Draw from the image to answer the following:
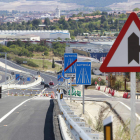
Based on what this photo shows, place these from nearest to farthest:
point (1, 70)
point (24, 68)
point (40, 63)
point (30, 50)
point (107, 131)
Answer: point (107, 131) → point (1, 70) → point (24, 68) → point (40, 63) → point (30, 50)

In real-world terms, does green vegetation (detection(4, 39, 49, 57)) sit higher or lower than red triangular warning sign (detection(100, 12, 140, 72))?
higher

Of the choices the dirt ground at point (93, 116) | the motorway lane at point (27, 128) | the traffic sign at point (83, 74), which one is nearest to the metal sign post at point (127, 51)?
the dirt ground at point (93, 116)

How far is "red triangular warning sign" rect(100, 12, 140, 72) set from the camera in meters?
5.33

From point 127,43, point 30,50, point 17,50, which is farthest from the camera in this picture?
point 30,50

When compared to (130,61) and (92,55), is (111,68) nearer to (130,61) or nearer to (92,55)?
(130,61)

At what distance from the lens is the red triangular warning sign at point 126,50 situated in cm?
533

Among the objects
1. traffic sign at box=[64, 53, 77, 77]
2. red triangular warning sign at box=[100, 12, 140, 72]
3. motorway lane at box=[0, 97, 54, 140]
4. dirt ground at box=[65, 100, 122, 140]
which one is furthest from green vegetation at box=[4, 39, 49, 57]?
red triangular warning sign at box=[100, 12, 140, 72]

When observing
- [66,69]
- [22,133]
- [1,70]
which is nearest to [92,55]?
[1,70]

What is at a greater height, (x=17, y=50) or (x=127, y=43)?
(x=17, y=50)

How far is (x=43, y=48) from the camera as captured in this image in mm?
170625

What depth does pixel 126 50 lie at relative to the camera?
213 inches

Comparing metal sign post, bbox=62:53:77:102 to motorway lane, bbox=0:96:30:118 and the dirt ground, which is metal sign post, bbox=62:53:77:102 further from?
motorway lane, bbox=0:96:30:118

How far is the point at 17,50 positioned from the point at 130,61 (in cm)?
15189

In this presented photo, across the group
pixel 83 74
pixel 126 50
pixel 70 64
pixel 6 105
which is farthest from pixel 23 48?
pixel 126 50
